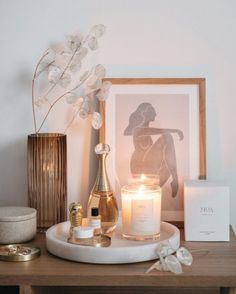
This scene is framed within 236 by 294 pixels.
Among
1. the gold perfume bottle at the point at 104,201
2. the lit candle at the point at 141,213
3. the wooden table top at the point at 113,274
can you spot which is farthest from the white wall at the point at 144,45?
the wooden table top at the point at 113,274

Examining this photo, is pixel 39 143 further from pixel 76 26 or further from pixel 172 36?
pixel 172 36

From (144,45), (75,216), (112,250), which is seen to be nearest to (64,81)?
(144,45)

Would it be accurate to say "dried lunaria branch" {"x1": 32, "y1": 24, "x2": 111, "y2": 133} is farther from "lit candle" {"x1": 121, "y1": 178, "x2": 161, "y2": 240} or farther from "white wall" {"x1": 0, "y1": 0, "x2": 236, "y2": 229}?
Answer: "lit candle" {"x1": 121, "y1": 178, "x2": 161, "y2": 240}

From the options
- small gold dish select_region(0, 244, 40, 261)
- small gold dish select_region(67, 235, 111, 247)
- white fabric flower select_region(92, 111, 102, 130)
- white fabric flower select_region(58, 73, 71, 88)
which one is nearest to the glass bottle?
small gold dish select_region(67, 235, 111, 247)

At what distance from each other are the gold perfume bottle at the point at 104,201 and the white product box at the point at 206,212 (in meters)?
0.18

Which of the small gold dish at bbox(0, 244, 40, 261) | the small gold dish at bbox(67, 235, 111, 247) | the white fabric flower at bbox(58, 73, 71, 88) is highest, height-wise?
the white fabric flower at bbox(58, 73, 71, 88)

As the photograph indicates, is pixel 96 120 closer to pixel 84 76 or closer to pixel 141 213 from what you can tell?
pixel 84 76

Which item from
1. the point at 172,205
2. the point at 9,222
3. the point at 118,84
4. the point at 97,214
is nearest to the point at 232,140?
the point at 172,205

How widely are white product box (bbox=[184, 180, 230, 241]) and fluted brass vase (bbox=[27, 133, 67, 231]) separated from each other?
32 cm

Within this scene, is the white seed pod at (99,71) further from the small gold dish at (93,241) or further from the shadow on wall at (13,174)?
the small gold dish at (93,241)

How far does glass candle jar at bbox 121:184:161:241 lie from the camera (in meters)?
1.29

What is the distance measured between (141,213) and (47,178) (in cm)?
28

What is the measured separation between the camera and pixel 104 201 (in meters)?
1.37

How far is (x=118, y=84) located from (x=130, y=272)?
53 cm
